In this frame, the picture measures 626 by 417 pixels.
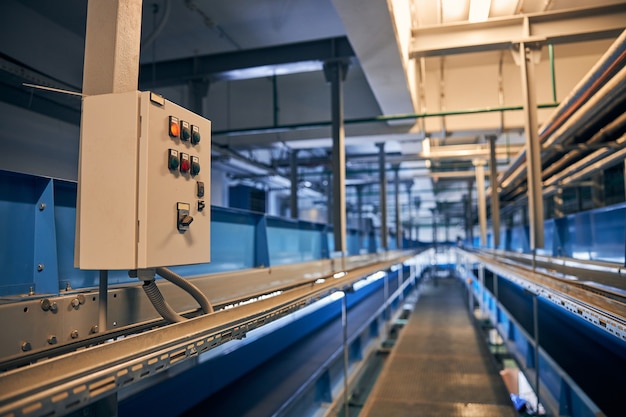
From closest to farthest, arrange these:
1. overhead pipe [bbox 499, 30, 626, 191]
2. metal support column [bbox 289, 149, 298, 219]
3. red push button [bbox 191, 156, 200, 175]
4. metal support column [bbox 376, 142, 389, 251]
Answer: red push button [bbox 191, 156, 200, 175]
overhead pipe [bbox 499, 30, 626, 191]
metal support column [bbox 289, 149, 298, 219]
metal support column [bbox 376, 142, 389, 251]


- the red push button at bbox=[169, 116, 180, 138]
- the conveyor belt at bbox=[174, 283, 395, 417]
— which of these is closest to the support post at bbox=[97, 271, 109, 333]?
the red push button at bbox=[169, 116, 180, 138]

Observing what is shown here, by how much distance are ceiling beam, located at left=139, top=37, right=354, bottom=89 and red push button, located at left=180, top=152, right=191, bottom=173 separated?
3.79 metres

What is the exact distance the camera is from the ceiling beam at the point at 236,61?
4.98 metres

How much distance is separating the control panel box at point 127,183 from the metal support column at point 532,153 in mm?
3493

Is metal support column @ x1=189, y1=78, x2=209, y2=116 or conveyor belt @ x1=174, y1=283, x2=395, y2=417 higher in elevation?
metal support column @ x1=189, y1=78, x2=209, y2=116

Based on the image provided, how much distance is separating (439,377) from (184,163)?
4.70 meters

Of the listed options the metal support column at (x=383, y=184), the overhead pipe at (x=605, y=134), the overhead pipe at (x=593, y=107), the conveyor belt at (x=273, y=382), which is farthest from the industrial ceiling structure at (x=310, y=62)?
the conveyor belt at (x=273, y=382)

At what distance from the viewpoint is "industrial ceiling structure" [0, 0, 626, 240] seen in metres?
4.03

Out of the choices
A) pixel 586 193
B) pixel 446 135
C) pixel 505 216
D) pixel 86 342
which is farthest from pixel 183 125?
pixel 505 216

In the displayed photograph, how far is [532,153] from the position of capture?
399 cm

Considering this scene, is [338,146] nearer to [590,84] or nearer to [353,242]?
[590,84]

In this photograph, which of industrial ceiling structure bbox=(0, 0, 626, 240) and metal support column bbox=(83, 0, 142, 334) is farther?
industrial ceiling structure bbox=(0, 0, 626, 240)

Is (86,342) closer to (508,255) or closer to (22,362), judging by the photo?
(22,362)

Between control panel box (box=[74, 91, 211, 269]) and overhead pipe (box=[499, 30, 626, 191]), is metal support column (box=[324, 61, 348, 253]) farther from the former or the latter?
control panel box (box=[74, 91, 211, 269])
